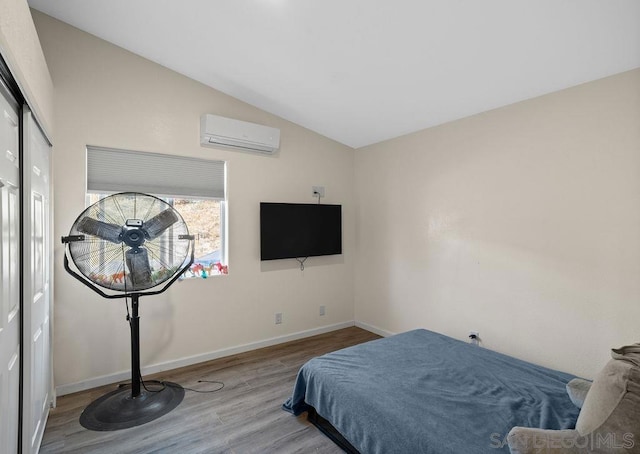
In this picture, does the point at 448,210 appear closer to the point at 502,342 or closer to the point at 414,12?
the point at 502,342

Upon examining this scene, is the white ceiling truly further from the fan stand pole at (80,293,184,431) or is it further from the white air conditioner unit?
the fan stand pole at (80,293,184,431)

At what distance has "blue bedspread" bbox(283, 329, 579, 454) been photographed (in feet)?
5.08

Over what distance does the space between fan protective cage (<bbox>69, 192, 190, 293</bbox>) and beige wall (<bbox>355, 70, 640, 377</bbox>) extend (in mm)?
2384

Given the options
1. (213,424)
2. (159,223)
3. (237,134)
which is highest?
(237,134)

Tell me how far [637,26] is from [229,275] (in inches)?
138

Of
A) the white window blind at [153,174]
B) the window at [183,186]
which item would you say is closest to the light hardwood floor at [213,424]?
the window at [183,186]

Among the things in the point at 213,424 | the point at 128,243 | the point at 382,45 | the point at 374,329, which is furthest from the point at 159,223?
the point at 374,329

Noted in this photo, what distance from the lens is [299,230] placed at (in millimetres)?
3717

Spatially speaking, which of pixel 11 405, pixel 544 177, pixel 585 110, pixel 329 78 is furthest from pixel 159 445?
pixel 585 110

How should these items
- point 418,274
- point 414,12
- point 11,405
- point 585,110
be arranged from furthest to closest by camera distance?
point 418,274
point 585,110
point 414,12
point 11,405

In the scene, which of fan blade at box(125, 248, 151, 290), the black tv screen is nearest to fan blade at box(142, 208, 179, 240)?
fan blade at box(125, 248, 151, 290)

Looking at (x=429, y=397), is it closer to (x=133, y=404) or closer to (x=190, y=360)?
(x=133, y=404)

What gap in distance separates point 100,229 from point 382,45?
2.31 m

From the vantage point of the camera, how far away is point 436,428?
1553 millimetres
